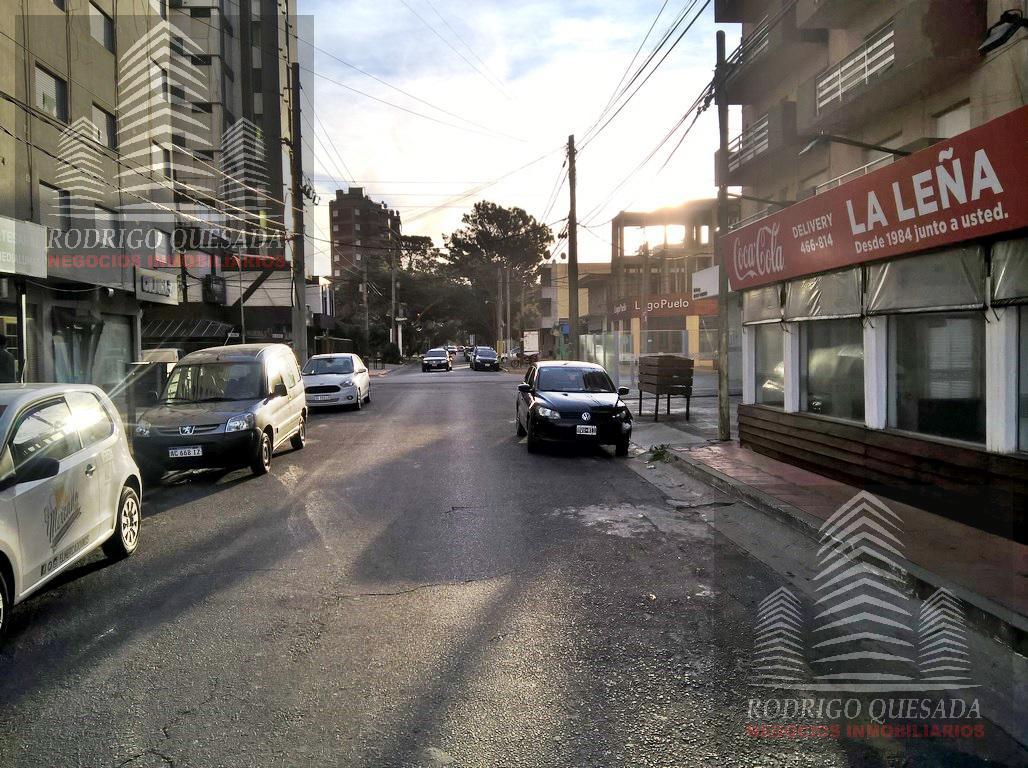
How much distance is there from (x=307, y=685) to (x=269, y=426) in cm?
739

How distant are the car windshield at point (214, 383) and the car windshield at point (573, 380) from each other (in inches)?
194

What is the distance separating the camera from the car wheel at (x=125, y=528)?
6.21 metres

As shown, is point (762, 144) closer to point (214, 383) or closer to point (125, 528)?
point (214, 383)

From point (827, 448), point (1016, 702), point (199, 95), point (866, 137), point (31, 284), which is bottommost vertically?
point (1016, 702)

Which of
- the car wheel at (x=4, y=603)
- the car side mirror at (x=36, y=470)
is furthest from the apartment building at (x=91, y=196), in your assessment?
the car wheel at (x=4, y=603)

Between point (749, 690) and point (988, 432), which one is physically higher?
point (988, 432)

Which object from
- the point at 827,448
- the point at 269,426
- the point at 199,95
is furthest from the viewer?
the point at 199,95

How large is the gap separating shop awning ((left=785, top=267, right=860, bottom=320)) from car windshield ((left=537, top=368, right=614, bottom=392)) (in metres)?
3.51

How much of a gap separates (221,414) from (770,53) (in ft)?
47.0

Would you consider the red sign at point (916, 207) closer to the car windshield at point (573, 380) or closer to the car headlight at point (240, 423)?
the car windshield at point (573, 380)

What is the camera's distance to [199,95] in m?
38.8

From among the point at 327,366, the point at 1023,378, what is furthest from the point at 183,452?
the point at 327,366

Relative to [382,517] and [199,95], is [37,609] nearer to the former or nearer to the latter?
[382,517]

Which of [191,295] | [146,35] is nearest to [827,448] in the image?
[146,35]
